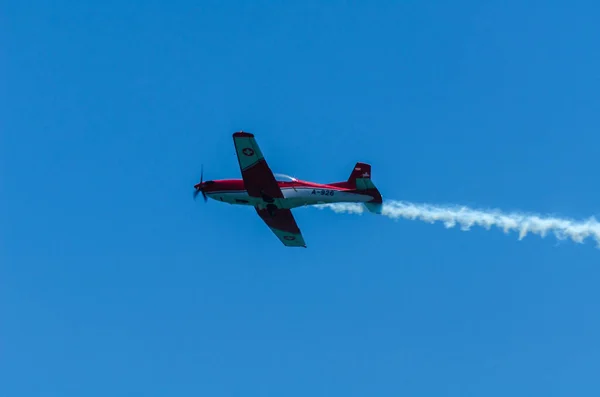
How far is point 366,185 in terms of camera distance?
36.2 meters

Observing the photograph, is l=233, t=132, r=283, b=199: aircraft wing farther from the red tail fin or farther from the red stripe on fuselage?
the red tail fin

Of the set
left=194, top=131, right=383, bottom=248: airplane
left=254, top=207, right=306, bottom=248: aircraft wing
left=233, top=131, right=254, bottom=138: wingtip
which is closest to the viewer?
left=233, top=131, right=254, bottom=138: wingtip

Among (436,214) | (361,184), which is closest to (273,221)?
(361,184)

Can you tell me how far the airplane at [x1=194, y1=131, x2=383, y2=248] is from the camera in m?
35.0

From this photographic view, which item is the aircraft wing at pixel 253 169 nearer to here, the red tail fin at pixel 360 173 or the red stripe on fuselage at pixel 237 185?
the red stripe on fuselage at pixel 237 185

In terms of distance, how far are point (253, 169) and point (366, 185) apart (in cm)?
484

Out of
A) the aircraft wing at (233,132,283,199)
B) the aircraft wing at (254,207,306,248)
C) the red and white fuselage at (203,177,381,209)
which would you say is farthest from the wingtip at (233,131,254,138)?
the aircraft wing at (254,207,306,248)

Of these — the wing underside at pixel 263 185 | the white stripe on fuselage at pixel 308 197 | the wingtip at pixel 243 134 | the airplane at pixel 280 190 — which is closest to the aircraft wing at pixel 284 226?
the wing underside at pixel 263 185

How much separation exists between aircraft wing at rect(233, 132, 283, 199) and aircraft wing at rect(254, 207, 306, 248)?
200 cm

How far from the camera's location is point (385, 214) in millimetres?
36375

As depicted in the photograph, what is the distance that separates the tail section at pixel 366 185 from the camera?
3625 cm

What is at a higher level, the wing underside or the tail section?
the tail section

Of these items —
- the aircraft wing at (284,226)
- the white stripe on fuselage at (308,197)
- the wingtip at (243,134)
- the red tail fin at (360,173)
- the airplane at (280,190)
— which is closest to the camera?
the wingtip at (243,134)

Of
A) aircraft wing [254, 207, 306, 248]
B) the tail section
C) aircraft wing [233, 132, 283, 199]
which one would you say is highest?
the tail section
